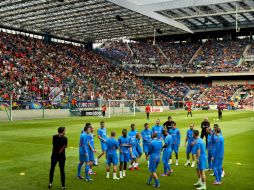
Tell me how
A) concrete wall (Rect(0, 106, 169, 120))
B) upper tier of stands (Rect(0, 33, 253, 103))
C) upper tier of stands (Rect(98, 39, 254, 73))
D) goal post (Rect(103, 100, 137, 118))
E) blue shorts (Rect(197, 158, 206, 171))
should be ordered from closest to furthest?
blue shorts (Rect(197, 158, 206, 171))
concrete wall (Rect(0, 106, 169, 120))
upper tier of stands (Rect(0, 33, 253, 103))
goal post (Rect(103, 100, 137, 118))
upper tier of stands (Rect(98, 39, 254, 73))

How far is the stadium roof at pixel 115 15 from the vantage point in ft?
154

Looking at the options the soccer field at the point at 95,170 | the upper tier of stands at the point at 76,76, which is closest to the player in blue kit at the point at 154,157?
the soccer field at the point at 95,170

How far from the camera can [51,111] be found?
43125 mm

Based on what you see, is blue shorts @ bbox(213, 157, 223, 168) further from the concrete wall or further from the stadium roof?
the stadium roof

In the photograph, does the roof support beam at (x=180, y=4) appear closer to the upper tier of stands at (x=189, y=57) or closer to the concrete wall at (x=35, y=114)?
the upper tier of stands at (x=189, y=57)

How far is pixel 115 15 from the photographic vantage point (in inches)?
2057

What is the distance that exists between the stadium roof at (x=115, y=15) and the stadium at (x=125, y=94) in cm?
19

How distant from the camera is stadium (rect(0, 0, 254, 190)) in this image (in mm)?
11977

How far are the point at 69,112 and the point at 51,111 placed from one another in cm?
311

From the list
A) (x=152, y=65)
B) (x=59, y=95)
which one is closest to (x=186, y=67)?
(x=152, y=65)

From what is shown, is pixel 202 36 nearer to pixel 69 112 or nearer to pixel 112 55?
pixel 112 55

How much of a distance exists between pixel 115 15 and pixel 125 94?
45.4 feet

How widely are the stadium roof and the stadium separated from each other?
186 mm

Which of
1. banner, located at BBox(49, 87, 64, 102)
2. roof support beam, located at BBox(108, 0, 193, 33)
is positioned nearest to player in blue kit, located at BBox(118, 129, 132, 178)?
banner, located at BBox(49, 87, 64, 102)
